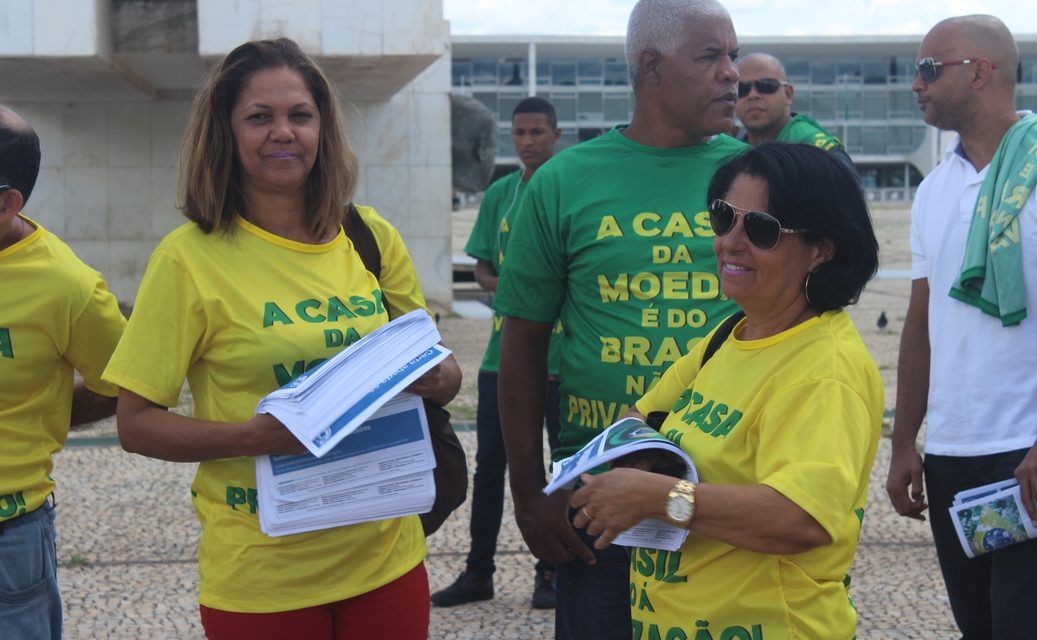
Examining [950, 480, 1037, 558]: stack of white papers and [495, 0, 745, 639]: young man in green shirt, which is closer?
[495, 0, 745, 639]: young man in green shirt

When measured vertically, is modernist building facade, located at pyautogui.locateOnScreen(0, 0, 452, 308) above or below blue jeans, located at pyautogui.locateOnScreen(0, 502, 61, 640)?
above

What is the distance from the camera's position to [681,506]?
83.7 inches

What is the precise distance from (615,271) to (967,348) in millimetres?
1161

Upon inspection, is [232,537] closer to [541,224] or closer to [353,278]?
[353,278]

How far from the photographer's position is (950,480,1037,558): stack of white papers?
3.19 metres

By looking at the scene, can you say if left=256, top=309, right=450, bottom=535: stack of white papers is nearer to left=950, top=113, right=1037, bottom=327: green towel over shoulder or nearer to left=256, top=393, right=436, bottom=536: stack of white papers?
left=256, top=393, right=436, bottom=536: stack of white papers

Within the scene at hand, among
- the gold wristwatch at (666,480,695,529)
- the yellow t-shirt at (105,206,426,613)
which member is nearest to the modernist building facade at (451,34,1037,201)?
the yellow t-shirt at (105,206,426,613)

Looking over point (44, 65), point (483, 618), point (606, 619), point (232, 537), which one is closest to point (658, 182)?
point (606, 619)

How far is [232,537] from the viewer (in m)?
2.59

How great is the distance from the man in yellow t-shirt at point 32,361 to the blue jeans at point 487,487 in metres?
2.54

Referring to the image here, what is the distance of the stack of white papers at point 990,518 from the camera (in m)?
3.19

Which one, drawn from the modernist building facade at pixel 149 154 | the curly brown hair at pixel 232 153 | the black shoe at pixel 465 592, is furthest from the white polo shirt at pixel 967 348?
the modernist building facade at pixel 149 154

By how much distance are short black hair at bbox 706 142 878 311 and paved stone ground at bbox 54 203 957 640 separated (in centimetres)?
284

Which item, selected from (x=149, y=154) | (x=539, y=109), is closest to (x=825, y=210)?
(x=539, y=109)
